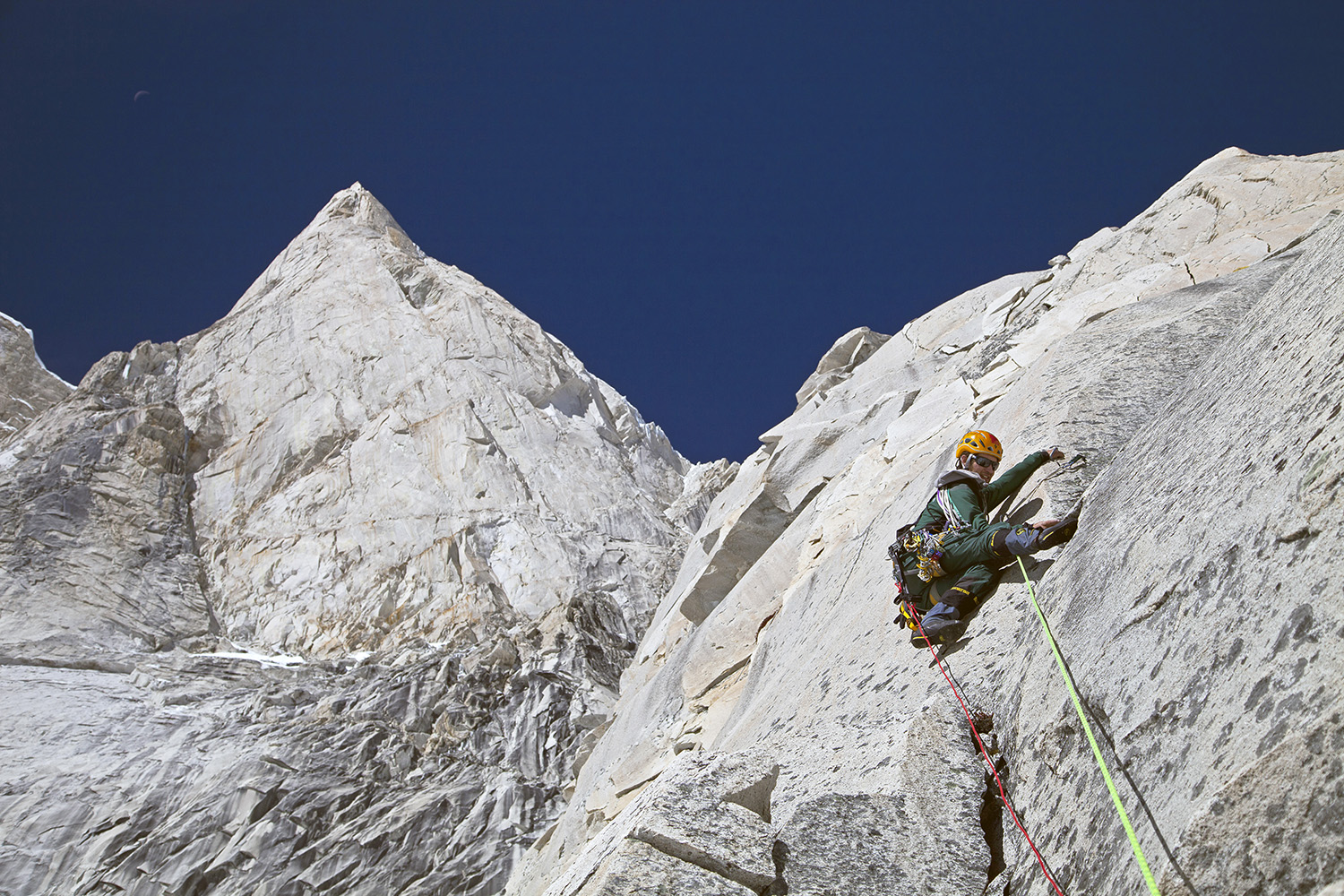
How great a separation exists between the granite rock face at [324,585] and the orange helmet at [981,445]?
46.5 ft

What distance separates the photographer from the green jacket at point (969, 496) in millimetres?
6484

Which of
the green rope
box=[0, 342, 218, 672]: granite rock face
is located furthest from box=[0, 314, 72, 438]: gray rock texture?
the green rope

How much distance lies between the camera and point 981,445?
716cm

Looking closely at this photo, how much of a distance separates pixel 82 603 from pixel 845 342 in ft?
104

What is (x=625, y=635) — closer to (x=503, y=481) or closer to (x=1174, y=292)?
(x=503, y=481)

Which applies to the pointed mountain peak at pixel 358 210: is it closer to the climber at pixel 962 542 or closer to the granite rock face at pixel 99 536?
the granite rock face at pixel 99 536

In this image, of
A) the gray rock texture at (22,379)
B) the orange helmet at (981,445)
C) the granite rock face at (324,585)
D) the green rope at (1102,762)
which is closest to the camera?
the green rope at (1102,762)

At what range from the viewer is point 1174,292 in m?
9.86

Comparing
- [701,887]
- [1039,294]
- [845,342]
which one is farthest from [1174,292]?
[845,342]

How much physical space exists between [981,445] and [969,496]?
687 millimetres

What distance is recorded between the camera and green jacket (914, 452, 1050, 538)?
255 inches

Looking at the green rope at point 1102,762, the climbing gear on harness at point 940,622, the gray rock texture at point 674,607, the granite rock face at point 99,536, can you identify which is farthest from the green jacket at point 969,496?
the granite rock face at point 99,536

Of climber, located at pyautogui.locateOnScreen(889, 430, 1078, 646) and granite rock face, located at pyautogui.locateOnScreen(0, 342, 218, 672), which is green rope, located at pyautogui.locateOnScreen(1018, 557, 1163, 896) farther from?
granite rock face, located at pyautogui.locateOnScreen(0, 342, 218, 672)

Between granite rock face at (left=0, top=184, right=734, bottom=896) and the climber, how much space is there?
1417cm
